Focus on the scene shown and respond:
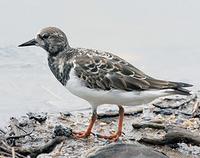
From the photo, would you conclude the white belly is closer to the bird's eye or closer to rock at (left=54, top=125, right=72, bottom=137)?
rock at (left=54, top=125, right=72, bottom=137)

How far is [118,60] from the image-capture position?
5.51 meters

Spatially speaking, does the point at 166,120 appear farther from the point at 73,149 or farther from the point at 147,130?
the point at 73,149

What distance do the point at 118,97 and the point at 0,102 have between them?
7.31ft

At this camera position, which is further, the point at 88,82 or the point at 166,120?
the point at 166,120

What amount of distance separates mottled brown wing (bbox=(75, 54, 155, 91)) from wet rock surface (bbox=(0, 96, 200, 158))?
16.9 inches

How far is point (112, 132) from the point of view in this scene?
19.4ft

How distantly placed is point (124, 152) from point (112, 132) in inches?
63.8

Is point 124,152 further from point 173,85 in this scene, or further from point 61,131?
point 61,131

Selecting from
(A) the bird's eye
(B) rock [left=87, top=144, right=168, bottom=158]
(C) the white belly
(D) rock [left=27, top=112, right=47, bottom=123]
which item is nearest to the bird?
(C) the white belly

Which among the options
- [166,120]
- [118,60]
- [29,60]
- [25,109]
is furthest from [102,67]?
[29,60]

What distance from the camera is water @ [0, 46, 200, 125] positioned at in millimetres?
7234

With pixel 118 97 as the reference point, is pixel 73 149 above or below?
below

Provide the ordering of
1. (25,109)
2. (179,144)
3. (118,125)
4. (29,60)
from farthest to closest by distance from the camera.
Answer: (29,60) < (25,109) < (118,125) < (179,144)

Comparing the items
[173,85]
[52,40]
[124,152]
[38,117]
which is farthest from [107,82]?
[124,152]
